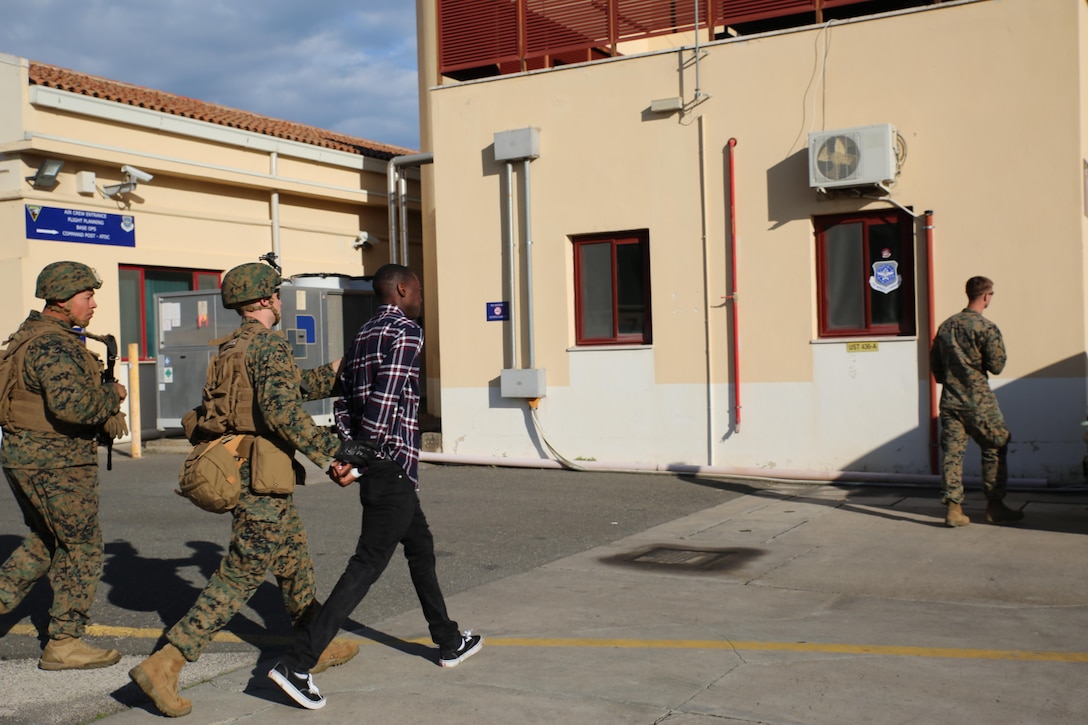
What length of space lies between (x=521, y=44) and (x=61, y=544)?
987 cm

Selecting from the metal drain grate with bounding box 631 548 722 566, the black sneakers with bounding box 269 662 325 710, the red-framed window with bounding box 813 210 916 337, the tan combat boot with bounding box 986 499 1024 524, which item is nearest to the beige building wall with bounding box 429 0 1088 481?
the red-framed window with bounding box 813 210 916 337

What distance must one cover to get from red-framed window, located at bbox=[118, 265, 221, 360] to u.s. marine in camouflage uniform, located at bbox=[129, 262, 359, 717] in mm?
12066

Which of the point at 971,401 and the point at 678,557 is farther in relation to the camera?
the point at 971,401

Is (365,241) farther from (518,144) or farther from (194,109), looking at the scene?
(518,144)

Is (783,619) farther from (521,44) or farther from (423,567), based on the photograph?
(521,44)

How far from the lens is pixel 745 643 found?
5711mm

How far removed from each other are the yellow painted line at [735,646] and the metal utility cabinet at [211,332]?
9927 millimetres

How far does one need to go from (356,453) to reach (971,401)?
5.70 m

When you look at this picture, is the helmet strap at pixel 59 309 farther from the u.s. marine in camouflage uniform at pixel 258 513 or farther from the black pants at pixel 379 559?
the black pants at pixel 379 559

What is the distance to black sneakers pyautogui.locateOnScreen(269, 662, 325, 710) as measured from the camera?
4.74 metres

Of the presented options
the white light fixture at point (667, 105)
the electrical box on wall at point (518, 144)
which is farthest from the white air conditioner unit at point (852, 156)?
the electrical box on wall at point (518, 144)

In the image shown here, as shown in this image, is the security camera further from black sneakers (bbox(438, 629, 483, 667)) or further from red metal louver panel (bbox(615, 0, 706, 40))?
black sneakers (bbox(438, 629, 483, 667))

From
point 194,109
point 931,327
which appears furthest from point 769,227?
point 194,109

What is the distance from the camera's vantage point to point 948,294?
11.3 metres
